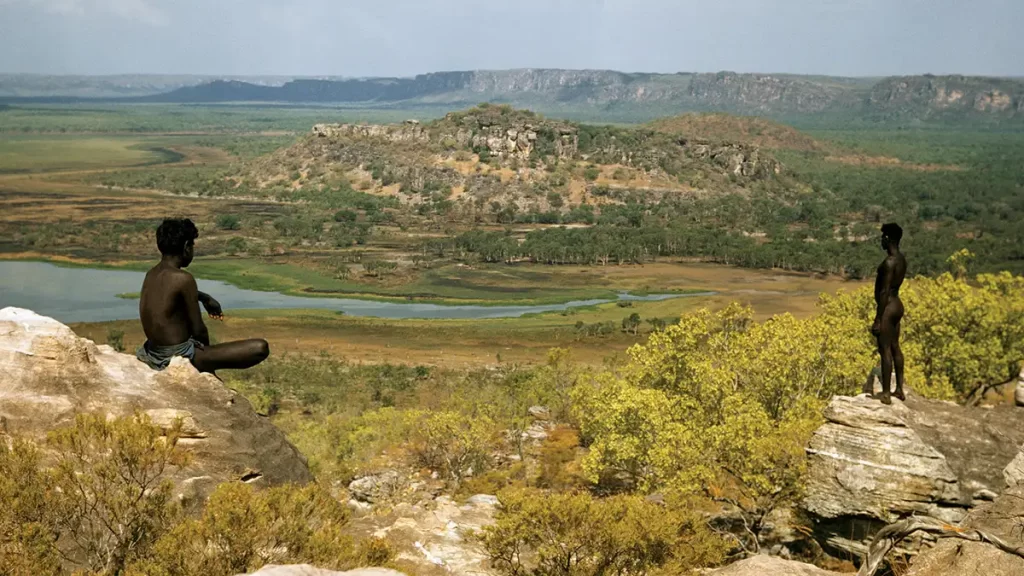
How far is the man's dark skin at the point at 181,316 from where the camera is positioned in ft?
39.4

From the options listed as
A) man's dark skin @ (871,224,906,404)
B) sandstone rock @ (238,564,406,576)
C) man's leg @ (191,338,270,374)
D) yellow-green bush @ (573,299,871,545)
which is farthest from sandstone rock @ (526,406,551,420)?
sandstone rock @ (238,564,406,576)

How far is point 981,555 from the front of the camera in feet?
32.8

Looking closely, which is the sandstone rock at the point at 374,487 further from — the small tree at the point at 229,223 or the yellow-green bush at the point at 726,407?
the small tree at the point at 229,223

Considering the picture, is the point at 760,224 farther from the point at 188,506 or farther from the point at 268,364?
the point at 188,506

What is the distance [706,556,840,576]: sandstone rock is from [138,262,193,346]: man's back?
28.2ft

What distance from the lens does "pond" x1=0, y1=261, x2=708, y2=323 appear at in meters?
80.7

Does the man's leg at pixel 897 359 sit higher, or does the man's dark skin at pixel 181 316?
the man's dark skin at pixel 181 316

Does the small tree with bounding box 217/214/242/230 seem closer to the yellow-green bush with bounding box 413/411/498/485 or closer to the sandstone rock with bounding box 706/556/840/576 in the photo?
the yellow-green bush with bounding box 413/411/498/485

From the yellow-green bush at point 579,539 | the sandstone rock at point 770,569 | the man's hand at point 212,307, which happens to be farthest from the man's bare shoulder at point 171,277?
the sandstone rock at point 770,569

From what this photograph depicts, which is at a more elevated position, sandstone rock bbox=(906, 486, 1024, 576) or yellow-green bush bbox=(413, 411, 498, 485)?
sandstone rock bbox=(906, 486, 1024, 576)

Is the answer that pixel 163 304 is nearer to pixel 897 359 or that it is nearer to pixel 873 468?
pixel 873 468

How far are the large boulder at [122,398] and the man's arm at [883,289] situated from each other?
1128 centimetres

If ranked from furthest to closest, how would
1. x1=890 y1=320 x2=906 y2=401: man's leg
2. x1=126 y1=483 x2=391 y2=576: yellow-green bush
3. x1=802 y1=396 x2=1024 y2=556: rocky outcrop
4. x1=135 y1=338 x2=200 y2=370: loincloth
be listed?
x1=890 y1=320 x2=906 y2=401: man's leg, x1=802 y1=396 x2=1024 y2=556: rocky outcrop, x1=135 y1=338 x2=200 y2=370: loincloth, x1=126 y1=483 x2=391 y2=576: yellow-green bush

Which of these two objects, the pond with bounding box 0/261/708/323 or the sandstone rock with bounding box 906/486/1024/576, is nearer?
the sandstone rock with bounding box 906/486/1024/576
